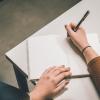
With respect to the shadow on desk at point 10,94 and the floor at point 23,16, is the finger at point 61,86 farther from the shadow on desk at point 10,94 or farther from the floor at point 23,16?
the floor at point 23,16

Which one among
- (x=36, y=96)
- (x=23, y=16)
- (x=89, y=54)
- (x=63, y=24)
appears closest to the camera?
(x=36, y=96)

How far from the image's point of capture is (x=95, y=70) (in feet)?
3.10

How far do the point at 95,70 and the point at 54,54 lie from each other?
0.63ft

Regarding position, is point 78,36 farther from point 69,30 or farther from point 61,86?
point 61,86

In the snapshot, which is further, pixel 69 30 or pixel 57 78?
pixel 69 30

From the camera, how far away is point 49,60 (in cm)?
101

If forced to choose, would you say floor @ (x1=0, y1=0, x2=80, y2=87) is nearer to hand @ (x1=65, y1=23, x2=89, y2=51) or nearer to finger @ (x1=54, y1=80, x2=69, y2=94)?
hand @ (x1=65, y1=23, x2=89, y2=51)

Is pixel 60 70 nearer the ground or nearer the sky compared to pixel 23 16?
nearer the ground

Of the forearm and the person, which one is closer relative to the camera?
the person

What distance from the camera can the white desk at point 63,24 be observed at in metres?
1.06

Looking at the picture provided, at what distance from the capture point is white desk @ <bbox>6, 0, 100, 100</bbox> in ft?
3.48

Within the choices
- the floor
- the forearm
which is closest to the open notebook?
the forearm

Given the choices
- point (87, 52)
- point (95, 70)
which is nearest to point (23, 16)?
point (87, 52)

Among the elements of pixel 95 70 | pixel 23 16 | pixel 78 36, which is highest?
pixel 23 16
